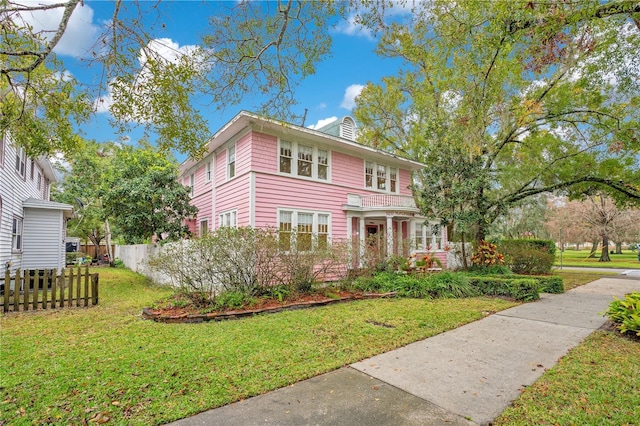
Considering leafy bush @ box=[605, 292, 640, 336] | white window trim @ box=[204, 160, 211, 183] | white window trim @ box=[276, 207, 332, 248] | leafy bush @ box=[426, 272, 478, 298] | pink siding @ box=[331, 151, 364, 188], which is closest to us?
leafy bush @ box=[605, 292, 640, 336]

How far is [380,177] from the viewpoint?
50.5ft

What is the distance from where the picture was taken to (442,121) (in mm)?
12703

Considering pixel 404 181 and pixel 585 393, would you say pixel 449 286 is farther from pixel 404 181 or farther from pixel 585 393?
pixel 404 181

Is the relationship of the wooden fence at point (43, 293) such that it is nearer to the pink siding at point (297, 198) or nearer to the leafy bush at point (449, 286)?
the pink siding at point (297, 198)

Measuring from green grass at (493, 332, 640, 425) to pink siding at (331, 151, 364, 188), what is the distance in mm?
10000

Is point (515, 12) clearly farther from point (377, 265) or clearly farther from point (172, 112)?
point (377, 265)

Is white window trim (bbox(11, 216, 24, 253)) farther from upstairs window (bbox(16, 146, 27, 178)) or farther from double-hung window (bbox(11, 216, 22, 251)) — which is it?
upstairs window (bbox(16, 146, 27, 178))

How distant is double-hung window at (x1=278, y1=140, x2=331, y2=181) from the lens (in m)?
12.0

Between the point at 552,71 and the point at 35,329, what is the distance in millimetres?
18745

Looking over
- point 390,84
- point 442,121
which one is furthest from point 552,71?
point 390,84

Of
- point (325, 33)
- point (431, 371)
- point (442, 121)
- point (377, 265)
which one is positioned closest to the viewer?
point (431, 371)

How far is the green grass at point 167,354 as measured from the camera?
3.10m

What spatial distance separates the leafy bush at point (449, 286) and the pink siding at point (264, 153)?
6.44 metres

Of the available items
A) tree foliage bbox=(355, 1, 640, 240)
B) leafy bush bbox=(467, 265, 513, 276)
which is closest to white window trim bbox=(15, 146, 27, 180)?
tree foliage bbox=(355, 1, 640, 240)
